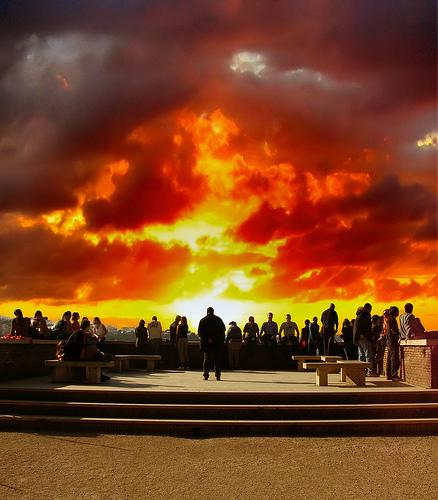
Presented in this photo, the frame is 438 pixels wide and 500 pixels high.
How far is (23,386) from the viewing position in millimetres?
13891

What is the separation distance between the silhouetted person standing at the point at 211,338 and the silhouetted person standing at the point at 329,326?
5.80m

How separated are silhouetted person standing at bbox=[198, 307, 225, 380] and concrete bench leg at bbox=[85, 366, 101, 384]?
271 centimetres

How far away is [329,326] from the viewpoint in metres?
21.3

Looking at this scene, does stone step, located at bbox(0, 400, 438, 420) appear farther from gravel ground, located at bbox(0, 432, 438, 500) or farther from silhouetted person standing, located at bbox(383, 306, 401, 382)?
silhouetted person standing, located at bbox(383, 306, 401, 382)

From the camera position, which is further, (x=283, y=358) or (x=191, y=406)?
(x=283, y=358)

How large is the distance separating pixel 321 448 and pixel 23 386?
7.07 metres

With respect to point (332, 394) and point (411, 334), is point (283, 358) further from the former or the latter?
point (332, 394)

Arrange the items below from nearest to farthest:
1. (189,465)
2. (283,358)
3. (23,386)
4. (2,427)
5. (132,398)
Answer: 1. (189,465)
2. (2,427)
3. (132,398)
4. (23,386)
5. (283,358)

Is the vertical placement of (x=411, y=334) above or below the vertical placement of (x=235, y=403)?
above

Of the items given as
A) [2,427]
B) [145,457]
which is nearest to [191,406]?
[145,457]

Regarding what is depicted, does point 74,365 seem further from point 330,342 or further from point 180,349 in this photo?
point 330,342

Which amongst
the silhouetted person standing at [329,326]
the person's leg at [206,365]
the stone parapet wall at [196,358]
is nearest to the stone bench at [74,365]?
the stone parapet wall at [196,358]

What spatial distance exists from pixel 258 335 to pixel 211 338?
775cm

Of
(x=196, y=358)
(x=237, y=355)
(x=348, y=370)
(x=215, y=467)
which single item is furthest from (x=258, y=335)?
(x=215, y=467)
